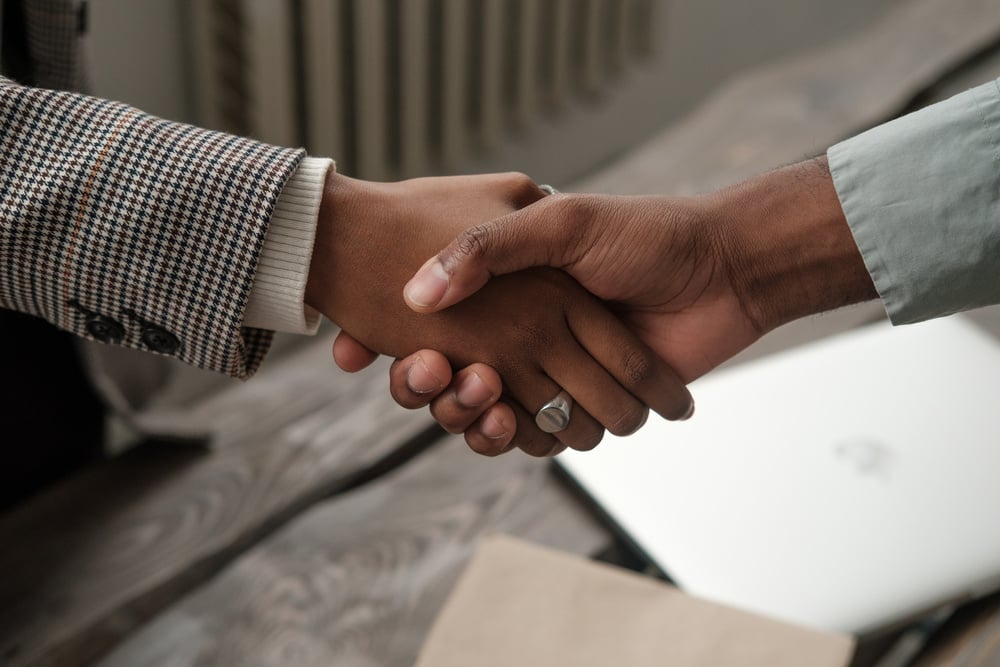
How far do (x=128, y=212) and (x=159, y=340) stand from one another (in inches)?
4.2

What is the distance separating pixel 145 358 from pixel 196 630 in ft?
1.40

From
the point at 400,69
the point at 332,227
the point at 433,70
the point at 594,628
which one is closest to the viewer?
the point at 594,628

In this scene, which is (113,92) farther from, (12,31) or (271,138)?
(12,31)

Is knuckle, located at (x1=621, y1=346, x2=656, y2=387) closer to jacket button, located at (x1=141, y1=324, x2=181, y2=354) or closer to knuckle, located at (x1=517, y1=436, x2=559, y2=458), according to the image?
knuckle, located at (x1=517, y1=436, x2=559, y2=458)

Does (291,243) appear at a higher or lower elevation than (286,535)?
higher

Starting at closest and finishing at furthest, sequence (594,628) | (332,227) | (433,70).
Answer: (594,628), (332,227), (433,70)

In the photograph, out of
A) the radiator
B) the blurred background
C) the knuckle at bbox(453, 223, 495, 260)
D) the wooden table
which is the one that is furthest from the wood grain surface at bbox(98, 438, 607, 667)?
the radiator

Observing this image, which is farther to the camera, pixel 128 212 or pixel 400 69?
pixel 400 69

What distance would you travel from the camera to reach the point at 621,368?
85 cm

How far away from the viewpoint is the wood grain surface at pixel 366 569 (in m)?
0.71

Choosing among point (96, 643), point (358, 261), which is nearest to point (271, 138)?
point (358, 261)

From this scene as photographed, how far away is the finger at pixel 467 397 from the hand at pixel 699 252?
4 cm

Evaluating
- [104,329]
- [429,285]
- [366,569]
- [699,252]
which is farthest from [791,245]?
[104,329]

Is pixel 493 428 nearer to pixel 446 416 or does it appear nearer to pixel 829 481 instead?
pixel 446 416
